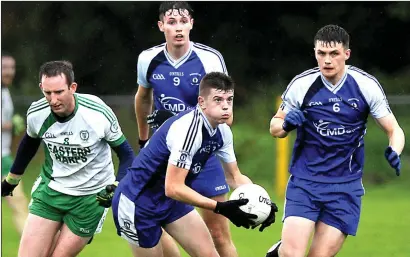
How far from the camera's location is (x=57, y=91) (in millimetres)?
6801

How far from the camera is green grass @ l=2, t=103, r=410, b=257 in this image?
985 centimetres

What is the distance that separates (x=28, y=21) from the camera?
19828 mm

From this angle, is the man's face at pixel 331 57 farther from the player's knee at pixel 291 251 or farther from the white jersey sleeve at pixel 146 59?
the white jersey sleeve at pixel 146 59

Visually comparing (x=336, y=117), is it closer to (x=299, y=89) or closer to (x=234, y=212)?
(x=299, y=89)

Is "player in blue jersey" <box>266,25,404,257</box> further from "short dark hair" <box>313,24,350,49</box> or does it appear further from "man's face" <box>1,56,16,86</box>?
"man's face" <box>1,56,16,86</box>

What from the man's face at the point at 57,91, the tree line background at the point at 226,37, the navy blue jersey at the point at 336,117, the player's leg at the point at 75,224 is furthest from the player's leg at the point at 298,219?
the tree line background at the point at 226,37

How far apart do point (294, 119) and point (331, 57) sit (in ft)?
1.62

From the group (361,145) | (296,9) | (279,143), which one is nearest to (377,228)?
(279,143)

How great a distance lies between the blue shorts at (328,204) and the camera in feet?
22.6

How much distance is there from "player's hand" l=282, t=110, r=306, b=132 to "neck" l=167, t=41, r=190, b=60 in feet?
4.24

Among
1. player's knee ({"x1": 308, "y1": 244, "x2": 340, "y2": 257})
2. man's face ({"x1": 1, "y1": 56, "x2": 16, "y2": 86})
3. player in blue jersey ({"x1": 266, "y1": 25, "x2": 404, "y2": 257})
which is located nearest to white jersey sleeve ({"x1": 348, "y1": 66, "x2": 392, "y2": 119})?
player in blue jersey ({"x1": 266, "y1": 25, "x2": 404, "y2": 257})

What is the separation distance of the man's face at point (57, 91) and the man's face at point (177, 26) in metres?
1.12

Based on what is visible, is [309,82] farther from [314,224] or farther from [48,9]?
[48,9]

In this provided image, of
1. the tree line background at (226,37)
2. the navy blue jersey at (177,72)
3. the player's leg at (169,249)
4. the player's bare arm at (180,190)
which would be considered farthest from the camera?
the tree line background at (226,37)
